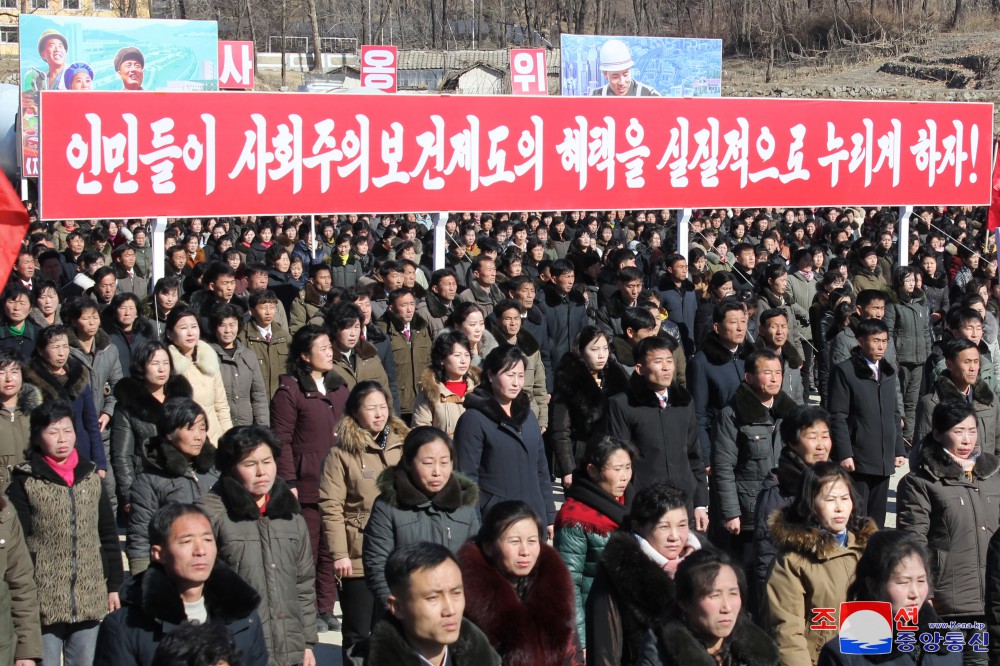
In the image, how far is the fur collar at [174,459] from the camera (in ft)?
15.0

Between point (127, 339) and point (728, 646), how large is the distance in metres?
5.15

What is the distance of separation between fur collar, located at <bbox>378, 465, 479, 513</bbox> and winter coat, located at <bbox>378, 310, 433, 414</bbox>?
344cm

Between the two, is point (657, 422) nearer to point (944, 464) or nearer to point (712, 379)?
point (712, 379)

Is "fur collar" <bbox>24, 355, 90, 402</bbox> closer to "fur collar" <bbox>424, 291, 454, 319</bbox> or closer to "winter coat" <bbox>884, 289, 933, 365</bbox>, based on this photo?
"fur collar" <bbox>424, 291, 454, 319</bbox>

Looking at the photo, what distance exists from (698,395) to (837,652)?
125 inches

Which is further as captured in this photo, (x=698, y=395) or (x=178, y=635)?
(x=698, y=395)

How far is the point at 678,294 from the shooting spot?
9.72 m

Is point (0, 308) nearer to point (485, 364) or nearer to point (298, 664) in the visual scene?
point (485, 364)

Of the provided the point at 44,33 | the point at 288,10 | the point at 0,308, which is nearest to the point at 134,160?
the point at 0,308

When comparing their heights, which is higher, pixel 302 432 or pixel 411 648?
pixel 411 648

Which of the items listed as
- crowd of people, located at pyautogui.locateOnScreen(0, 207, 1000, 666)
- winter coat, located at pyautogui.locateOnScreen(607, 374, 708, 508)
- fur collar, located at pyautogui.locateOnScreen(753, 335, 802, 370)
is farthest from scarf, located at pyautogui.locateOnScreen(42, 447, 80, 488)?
fur collar, located at pyautogui.locateOnScreen(753, 335, 802, 370)

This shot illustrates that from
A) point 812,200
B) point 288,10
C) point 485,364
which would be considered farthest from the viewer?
point 288,10

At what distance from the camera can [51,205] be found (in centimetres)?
811
